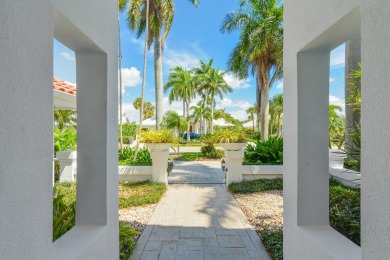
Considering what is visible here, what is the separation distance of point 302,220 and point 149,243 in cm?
256

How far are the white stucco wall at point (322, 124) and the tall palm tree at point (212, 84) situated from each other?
3212cm

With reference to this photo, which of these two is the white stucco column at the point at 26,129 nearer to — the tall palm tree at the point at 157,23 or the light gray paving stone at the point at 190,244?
the light gray paving stone at the point at 190,244

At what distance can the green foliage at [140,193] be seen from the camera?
19.8 feet

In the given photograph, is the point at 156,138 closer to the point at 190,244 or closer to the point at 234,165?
the point at 234,165

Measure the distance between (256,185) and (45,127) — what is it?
6.83m

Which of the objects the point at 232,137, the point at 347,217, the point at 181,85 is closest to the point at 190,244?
the point at 347,217

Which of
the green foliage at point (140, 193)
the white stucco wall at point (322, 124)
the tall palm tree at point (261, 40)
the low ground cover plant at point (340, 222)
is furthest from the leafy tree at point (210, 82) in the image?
the white stucco wall at point (322, 124)

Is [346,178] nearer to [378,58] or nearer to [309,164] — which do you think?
[309,164]

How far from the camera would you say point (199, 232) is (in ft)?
14.6

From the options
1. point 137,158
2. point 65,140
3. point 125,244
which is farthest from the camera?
point 137,158

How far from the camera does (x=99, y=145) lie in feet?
8.72

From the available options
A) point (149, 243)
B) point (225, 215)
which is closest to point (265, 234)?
point (225, 215)

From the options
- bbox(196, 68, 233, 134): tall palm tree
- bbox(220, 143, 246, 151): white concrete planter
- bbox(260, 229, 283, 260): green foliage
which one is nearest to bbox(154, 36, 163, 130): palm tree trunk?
bbox(220, 143, 246, 151): white concrete planter

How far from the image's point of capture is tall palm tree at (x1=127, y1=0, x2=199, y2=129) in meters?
13.6
